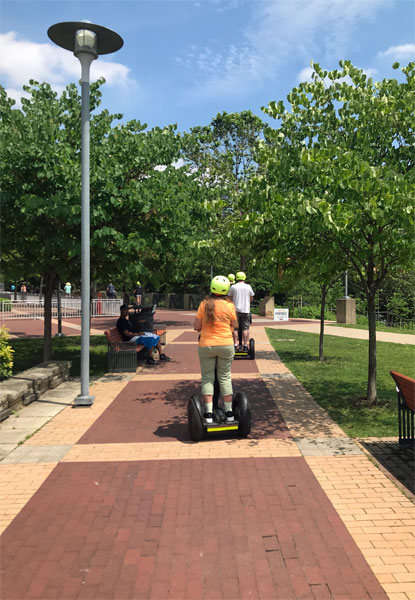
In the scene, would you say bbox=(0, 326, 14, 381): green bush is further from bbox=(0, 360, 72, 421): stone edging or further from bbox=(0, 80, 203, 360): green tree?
bbox=(0, 80, 203, 360): green tree

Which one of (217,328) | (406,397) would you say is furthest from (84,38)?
Result: (406,397)

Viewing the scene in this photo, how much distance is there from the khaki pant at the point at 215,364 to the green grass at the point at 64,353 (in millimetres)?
5214

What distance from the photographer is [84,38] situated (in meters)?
7.18

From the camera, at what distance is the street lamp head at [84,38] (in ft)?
23.2

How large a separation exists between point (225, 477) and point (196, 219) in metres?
6.88

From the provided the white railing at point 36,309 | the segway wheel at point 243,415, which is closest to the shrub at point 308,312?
the white railing at point 36,309

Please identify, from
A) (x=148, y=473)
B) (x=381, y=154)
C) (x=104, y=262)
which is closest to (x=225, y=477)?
(x=148, y=473)

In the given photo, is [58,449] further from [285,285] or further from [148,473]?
[285,285]

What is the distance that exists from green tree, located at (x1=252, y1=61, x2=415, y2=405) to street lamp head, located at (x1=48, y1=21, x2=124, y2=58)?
9.12ft

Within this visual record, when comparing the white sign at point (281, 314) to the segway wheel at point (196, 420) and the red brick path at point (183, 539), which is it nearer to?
the segway wheel at point (196, 420)

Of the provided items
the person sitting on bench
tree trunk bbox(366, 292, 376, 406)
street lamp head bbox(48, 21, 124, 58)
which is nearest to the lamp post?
street lamp head bbox(48, 21, 124, 58)

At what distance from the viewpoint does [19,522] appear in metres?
3.94

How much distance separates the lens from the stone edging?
6.87m

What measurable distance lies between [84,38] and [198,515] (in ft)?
22.1
